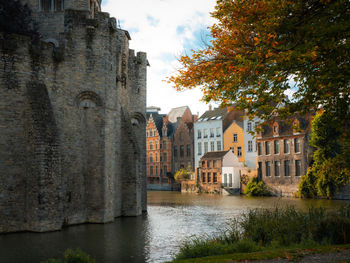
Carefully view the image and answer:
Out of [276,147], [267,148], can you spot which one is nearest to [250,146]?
[267,148]

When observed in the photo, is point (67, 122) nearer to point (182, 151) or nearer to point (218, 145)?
point (218, 145)

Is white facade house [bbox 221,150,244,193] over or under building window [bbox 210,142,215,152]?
under

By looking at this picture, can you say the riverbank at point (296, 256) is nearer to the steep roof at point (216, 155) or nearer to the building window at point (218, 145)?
the steep roof at point (216, 155)

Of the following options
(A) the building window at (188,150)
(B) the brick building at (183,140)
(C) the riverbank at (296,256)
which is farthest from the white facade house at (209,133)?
(C) the riverbank at (296,256)

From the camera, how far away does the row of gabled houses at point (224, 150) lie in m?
43.5

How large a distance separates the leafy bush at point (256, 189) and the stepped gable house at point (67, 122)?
22.4 metres

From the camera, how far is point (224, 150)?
5638 centimetres

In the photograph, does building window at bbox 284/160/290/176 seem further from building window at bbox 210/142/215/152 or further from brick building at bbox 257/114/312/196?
building window at bbox 210/142/215/152

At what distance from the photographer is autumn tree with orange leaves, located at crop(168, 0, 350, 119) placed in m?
9.30

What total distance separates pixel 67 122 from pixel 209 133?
4212 cm

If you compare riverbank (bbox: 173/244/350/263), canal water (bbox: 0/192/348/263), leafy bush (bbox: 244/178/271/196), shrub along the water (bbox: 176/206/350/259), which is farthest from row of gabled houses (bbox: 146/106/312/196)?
riverbank (bbox: 173/244/350/263)

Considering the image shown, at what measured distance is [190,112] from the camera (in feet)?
228

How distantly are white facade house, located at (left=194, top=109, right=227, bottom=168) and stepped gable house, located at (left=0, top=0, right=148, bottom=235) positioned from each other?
3353 cm

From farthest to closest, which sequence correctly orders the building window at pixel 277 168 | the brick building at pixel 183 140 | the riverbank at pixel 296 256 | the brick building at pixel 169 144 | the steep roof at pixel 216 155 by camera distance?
1. the brick building at pixel 169 144
2. the brick building at pixel 183 140
3. the steep roof at pixel 216 155
4. the building window at pixel 277 168
5. the riverbank at pixel 296 256
